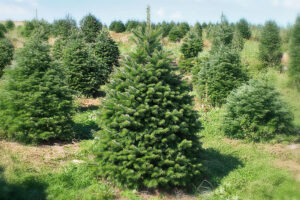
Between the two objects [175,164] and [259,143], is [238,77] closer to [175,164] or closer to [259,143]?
[259,143]

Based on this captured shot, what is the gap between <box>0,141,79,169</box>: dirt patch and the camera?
5.70 metres

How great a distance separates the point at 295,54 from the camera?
4.84 metres

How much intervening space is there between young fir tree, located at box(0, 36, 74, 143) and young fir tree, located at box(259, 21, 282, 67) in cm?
1193

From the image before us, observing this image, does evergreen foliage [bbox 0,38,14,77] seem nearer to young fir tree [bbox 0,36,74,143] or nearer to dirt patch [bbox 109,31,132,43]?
young fir tree [bbox 0,36,74,143]

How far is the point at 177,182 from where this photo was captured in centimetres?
494

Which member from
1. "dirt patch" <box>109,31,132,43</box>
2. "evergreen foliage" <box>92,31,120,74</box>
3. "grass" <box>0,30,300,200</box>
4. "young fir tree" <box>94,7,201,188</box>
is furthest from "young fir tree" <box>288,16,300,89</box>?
"dirt patch" <box>109,31,132,43</box>

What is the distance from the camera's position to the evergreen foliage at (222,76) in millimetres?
11125

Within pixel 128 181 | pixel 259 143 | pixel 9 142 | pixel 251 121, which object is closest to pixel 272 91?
pixel 251 121

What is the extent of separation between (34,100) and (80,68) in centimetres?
566

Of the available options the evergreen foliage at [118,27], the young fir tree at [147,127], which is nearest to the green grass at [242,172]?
the young fir tree at [147,127]

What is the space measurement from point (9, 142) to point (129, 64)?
4.04 m

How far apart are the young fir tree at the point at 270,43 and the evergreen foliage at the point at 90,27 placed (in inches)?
633

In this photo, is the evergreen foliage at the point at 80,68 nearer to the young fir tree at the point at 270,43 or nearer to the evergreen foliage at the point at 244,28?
the young fir tree at the point at 270,43

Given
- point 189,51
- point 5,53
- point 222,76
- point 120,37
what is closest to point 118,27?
point 120,37
